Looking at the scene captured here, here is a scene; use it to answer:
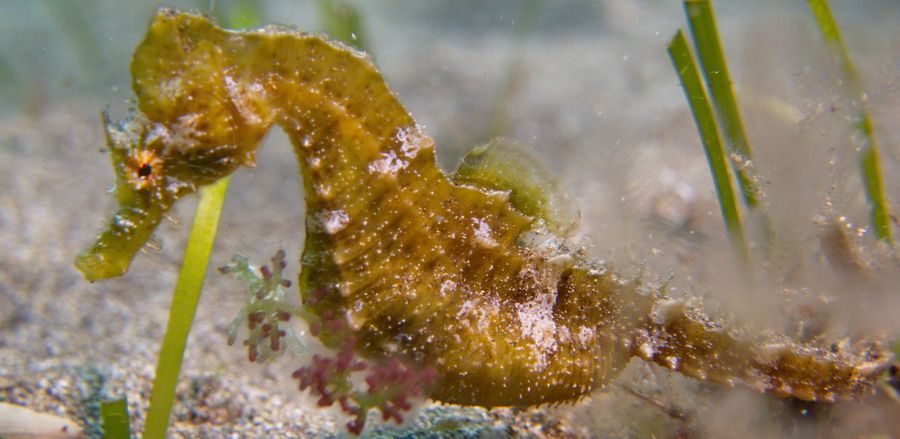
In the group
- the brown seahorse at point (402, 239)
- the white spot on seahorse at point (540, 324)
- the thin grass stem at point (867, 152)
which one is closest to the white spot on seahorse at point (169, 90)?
the brown seahorse at point (402, 239)

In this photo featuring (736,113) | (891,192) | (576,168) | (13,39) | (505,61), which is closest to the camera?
(736,113)

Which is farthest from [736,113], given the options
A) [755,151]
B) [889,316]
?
Answer: [889,316]

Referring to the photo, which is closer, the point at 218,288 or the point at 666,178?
the point at 666,178

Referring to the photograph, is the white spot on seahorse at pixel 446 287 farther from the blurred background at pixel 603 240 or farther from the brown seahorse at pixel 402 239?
the blurred background at pixel 603 240

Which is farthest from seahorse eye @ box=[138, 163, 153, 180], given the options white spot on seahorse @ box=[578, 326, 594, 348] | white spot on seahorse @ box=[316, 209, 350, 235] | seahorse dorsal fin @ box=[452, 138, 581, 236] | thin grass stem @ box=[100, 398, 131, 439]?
white spot on seahorse @ box=[578, 326, 594, 348]

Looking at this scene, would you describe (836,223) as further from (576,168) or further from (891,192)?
(576,168)
